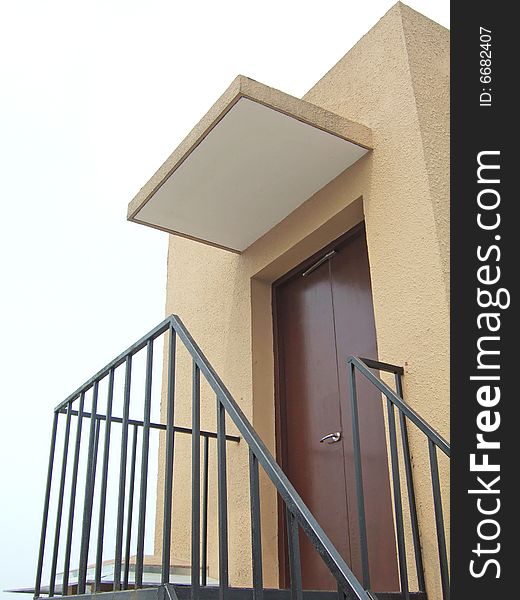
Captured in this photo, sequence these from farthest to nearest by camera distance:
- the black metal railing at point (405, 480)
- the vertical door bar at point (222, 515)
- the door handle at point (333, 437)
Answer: the door handle at point (333, 437) < the black metal railing at point (405, 480) < the vertical door bar at point (222, 515)

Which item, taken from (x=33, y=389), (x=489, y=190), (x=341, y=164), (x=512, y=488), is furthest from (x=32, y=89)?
(x=512, y=488)

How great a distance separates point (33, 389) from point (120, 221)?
193 cm

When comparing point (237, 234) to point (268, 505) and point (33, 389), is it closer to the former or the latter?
point (268, 505)

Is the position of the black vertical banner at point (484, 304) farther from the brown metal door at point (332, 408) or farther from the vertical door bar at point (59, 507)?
the vertical door bar at point (59, 507)

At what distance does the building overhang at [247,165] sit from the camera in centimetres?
311

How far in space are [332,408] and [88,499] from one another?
153cm

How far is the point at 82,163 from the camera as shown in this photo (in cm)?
692

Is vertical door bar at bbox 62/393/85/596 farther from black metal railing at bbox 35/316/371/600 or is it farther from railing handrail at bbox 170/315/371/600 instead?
railing handrail at bbox 170/315/371/600

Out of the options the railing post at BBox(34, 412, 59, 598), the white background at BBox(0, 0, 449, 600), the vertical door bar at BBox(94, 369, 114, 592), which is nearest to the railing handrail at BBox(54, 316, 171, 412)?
the vertical door bar at BBox(94, 369, 114, 592)

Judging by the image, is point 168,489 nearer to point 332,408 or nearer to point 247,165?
point 332,408

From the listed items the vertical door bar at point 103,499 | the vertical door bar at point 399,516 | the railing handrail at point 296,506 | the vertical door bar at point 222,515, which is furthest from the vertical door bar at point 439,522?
the vertical door bar at point 103,499

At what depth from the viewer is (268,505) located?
3.67 metres

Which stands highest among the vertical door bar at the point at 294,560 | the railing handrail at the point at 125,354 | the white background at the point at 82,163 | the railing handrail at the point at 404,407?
the white background at the point at 82,163

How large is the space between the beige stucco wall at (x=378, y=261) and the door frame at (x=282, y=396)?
0.03 m
